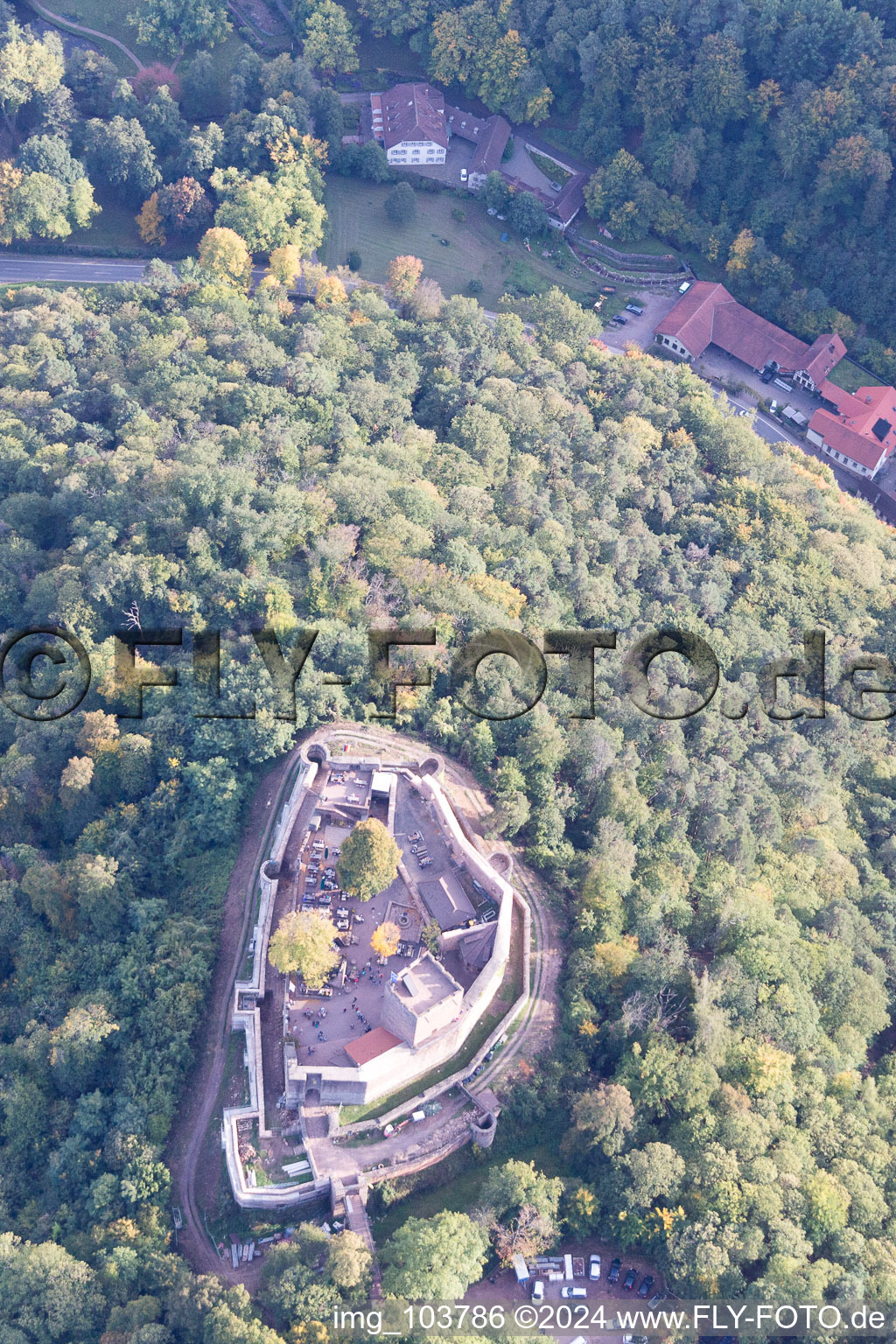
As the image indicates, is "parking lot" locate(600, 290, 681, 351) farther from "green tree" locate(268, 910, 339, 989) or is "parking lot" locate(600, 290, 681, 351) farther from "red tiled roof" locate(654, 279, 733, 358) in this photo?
"green tree" locate(268, 910, 339, 989)

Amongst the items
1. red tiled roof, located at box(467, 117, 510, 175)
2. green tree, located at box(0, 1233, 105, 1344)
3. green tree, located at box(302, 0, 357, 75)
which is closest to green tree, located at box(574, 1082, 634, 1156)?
green tree, located at box(0, 1233, 105, 1344)

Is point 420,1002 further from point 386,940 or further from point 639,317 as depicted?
point 639,317

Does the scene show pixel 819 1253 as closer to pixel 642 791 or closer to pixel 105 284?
pixel 642 791

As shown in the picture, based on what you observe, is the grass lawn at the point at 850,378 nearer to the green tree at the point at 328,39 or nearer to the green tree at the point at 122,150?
the green tree at the point at 328,39

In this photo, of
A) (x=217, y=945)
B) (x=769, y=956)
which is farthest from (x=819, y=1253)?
(x=217, y=945)

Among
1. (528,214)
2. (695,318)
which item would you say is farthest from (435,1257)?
(528,214)

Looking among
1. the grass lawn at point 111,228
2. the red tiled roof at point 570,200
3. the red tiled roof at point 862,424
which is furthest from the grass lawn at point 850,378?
the grass lawn at point 111,228
